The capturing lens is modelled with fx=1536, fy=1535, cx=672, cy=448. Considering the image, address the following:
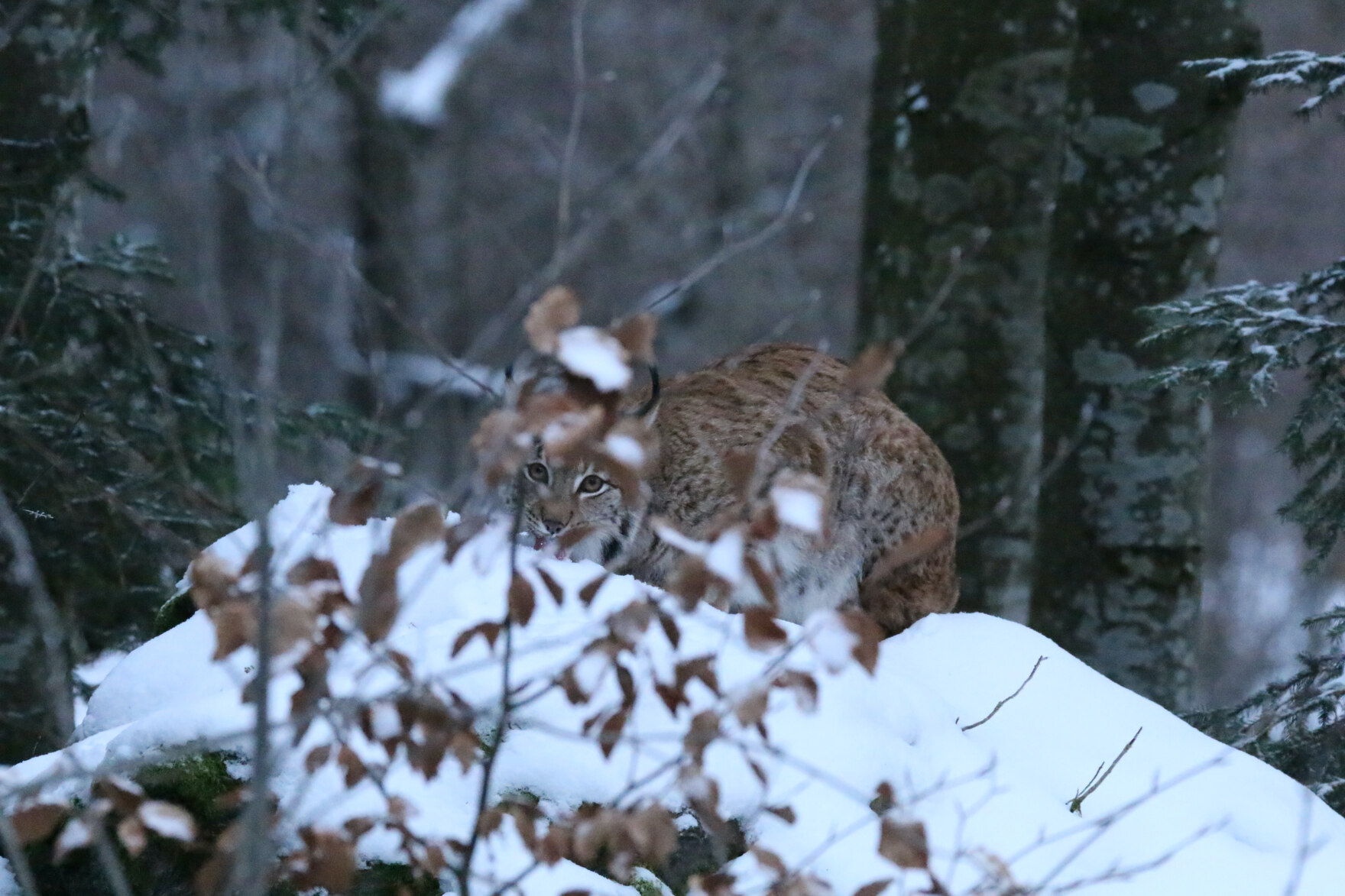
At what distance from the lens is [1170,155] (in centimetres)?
600

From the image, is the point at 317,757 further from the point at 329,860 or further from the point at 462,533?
the point at 462,533

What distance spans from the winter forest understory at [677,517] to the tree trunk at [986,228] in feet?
0.06

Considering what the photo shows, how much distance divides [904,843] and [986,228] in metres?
4.52

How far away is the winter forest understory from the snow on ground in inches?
0.6

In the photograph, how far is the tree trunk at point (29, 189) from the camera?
5.36 metres

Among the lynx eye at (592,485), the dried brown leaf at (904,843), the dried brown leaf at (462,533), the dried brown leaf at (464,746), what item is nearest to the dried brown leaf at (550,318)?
the dried brown leaf at (462,533)

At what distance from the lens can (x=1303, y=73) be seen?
4.62 metres

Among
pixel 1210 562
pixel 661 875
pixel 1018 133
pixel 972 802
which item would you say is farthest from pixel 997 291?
pixel 1210 562

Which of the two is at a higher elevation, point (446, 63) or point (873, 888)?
point (446, 63)

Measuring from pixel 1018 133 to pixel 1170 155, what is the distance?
2.43 feet

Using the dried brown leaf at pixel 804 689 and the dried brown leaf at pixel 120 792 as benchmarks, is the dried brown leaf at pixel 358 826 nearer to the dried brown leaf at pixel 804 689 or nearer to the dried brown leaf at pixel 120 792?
the dried brown leaf at pixel 120 792

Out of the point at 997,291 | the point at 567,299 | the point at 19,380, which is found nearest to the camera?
the point at 567,299

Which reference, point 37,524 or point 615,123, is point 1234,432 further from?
point 37,524

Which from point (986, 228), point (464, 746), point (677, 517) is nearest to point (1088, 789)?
point (677, 517)
